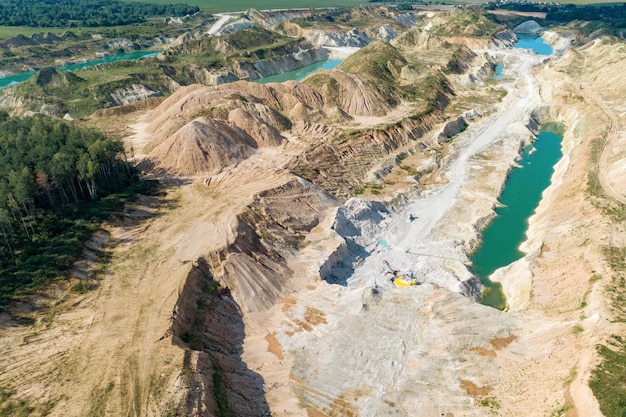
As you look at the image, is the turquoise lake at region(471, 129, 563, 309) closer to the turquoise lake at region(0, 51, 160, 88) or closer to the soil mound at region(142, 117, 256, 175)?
the soil mound at region(142, 117, 256, 175)

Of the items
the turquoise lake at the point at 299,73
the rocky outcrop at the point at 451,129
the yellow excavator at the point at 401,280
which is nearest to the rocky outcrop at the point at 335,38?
the turquoise lake at the point at 299,73

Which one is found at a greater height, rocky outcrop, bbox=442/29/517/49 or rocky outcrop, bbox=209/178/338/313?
rocky outcrop, bbox=442/29/517/49

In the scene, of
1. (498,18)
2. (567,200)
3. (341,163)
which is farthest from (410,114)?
(498,18)

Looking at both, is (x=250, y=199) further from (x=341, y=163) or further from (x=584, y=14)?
(x=584, y=14)

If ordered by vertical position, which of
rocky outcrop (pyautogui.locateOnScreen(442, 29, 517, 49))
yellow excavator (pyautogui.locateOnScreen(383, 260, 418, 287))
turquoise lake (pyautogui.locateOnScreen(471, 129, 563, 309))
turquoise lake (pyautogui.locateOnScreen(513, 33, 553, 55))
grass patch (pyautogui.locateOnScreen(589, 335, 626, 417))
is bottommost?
turquoise lake (pyautogui.locateOnScreen(471, 129, 563, 309))

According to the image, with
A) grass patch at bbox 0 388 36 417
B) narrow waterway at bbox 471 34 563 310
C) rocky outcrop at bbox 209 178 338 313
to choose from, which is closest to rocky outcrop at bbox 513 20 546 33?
narrow waterway at bbox 471 34 563 310

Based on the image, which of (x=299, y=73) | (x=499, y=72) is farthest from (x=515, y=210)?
(x=299, y=73)

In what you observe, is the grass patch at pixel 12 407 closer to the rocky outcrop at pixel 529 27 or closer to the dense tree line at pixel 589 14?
the rocky outcrop at pixel 529 27
